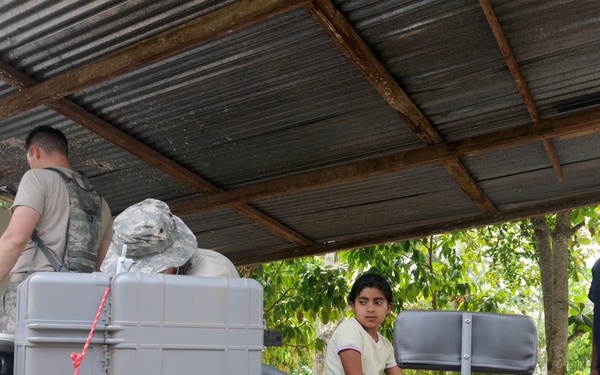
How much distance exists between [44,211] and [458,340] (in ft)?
6.16

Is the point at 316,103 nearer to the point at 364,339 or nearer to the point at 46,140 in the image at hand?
the point at 364,339

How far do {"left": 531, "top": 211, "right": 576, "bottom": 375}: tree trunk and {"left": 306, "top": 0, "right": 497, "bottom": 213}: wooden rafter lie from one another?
2.68m

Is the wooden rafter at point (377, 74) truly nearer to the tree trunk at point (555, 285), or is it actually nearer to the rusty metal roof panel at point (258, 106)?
the rusty metal roof panel at point (258, 106)

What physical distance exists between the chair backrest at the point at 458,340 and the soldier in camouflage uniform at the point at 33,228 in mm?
1621

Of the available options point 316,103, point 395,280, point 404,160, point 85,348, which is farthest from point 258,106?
point 395,280

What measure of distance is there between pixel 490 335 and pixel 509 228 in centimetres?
708

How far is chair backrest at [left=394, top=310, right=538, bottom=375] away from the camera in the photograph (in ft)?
8.82

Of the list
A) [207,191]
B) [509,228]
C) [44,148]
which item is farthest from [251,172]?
[509,228]

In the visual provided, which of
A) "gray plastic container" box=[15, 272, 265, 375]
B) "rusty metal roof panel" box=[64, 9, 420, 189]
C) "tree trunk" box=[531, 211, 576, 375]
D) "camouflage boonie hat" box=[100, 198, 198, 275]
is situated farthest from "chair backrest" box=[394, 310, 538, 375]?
"tree trunk" box=[531, 211, 576, 375]

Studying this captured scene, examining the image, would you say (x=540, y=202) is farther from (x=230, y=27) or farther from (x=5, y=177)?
(x=5, y=177)

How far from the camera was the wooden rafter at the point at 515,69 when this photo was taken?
339cm

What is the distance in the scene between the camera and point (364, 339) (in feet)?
12.7

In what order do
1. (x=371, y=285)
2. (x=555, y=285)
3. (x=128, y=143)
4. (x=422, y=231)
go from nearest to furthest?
(x=371, y=285)
(x=128, y=143)
(x=422, y=231)
(x=555, y=285)

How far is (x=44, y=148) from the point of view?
12.3ft
